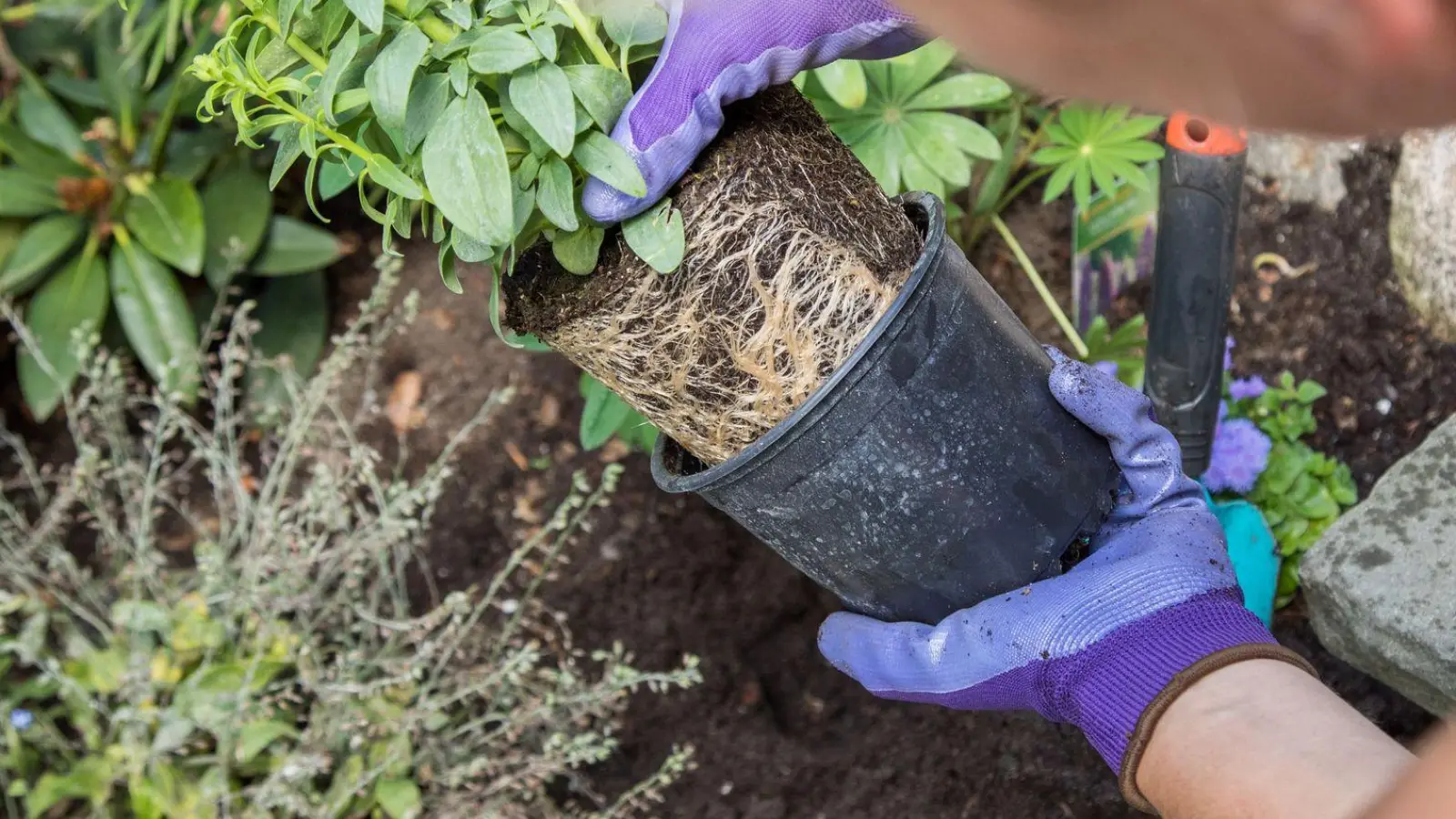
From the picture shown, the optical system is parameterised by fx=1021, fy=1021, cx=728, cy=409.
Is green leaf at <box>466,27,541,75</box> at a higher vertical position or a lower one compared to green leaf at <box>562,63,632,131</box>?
higher

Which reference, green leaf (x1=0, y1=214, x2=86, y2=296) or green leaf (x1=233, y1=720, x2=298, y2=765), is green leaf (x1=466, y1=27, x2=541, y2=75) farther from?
green leaf (x1=0, y1=214, x2=86, y2=296)

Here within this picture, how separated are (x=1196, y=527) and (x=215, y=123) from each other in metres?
1.85

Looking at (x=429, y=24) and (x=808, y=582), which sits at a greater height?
(x=429, y=24)

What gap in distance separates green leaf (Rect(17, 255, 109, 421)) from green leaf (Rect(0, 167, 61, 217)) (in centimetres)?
12

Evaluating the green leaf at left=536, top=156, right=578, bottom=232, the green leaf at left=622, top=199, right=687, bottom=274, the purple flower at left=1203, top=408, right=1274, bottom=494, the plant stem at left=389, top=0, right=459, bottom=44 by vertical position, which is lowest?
the purple flower at left=1203, top=408, right=1274, bottom=494

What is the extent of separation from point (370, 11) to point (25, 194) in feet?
5.03

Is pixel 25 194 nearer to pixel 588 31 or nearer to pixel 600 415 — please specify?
pixel 600 415

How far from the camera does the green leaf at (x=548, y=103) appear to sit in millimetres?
755

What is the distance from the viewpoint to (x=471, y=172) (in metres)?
0.76

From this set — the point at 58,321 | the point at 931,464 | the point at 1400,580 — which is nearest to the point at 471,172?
the point at 931,464

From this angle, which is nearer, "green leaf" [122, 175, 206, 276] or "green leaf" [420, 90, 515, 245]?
"green leaf" [420, 90, 515, 245]

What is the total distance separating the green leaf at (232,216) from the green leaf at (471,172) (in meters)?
1.27

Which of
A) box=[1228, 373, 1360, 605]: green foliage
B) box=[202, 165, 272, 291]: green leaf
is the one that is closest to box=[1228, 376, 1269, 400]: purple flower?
box=[1228, 373, 1360, 605]: green foliage

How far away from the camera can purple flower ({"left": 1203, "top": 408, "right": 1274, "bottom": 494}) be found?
147 centimetres
